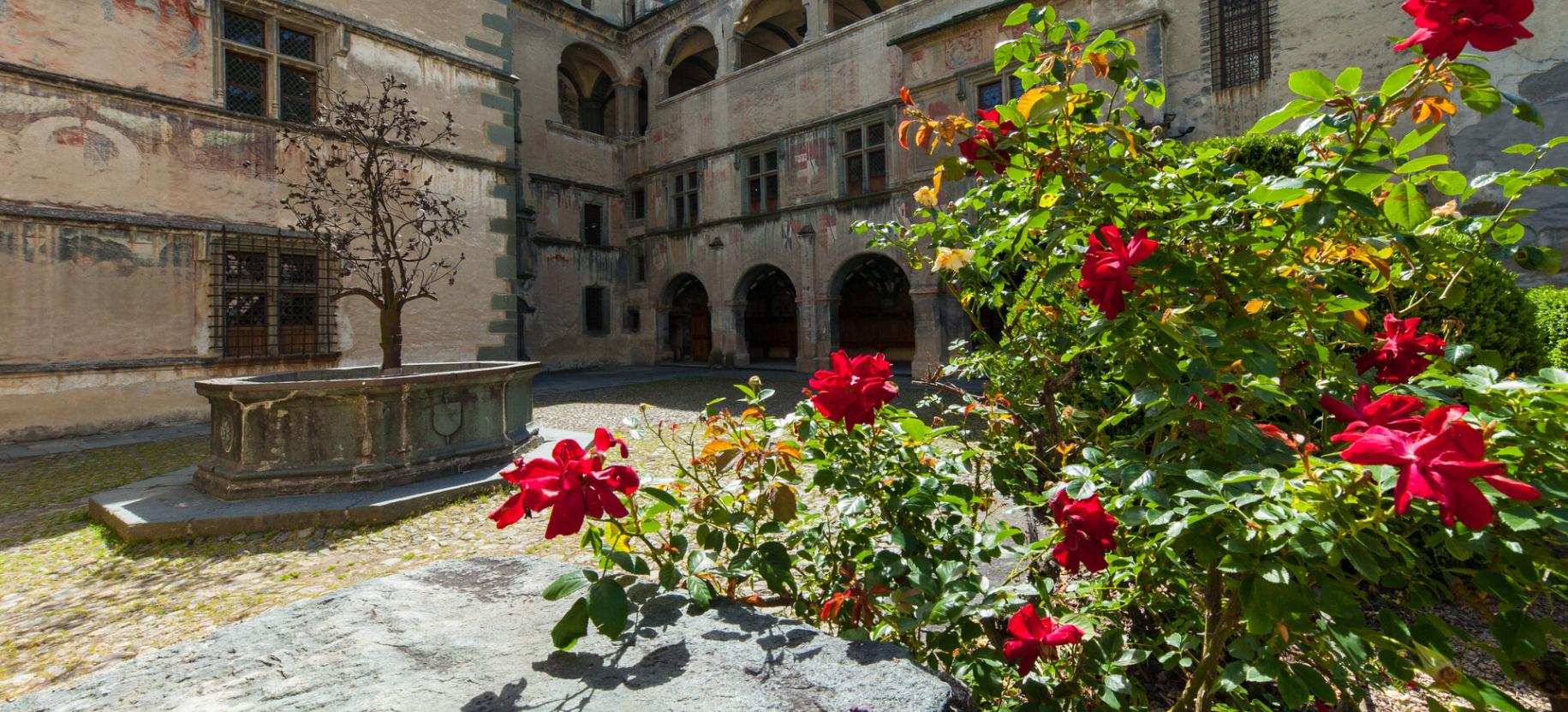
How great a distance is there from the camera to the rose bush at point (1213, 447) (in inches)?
37.4

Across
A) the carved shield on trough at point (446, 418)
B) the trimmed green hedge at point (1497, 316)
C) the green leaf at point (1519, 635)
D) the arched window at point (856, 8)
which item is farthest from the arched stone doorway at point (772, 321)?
the green leaf at point (1519, 635)

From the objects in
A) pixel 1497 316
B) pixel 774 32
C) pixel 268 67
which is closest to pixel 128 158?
pixel 268 67

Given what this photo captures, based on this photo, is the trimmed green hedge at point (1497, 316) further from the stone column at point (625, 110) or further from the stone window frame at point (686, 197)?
the stone column at point (625, 110)

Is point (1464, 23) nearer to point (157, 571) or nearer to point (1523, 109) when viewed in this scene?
point (1523, 109)


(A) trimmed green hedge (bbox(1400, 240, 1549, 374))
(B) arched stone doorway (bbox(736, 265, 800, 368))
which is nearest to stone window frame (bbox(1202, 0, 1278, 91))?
(A) trimmed green hedge (bbox(1400, 240, 1549, 374))

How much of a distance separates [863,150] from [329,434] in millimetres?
11582

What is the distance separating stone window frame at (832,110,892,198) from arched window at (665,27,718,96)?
218 inches

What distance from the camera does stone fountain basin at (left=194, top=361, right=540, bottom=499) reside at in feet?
15.8

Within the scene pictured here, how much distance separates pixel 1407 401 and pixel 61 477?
9.00 metres

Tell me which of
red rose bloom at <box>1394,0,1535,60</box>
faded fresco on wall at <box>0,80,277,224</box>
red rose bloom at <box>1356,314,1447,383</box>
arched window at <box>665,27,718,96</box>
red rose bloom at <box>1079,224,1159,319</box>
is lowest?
red rose bloom at <box>1356,314,1447,383</box>

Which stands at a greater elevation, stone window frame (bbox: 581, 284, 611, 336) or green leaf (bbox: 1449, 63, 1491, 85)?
stone window frame (bbox: 581, 284, 611, 336)

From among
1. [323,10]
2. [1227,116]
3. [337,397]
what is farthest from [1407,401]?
[323,10]

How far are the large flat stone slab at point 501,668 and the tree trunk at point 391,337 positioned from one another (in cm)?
486

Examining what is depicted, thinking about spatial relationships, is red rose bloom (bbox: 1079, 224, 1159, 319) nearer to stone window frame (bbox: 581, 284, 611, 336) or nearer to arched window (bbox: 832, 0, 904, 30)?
stone window frame (bbox: 581, 284, 611, 336)
